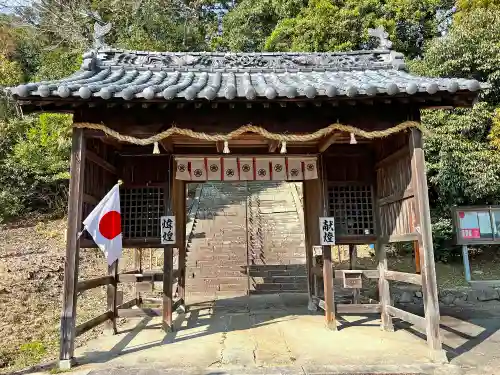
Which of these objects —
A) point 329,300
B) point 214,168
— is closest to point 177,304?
point 214,168

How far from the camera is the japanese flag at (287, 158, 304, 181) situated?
8.43 m

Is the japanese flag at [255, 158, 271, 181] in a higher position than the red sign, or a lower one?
higher

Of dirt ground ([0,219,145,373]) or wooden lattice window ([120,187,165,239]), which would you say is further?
wooden lattice window ([120,187,165,239])

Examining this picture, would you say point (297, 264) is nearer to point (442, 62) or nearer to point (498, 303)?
point (498, 303)

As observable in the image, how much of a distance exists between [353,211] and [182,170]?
3.82 metres

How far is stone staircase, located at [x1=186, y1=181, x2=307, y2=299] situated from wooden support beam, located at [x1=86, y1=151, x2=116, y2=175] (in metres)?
6.08

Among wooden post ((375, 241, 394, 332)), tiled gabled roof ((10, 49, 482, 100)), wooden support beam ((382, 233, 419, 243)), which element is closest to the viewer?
tiled gabled roof ((10, 49, 482, 100))

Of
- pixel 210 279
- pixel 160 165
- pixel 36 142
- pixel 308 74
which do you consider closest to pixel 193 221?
pixel 210 279

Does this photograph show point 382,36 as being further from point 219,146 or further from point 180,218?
point 180,218

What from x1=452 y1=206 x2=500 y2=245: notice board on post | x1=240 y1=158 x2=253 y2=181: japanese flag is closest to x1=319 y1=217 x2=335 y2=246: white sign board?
x1=240 y1=158 x2=253 y2=181: japanese flag

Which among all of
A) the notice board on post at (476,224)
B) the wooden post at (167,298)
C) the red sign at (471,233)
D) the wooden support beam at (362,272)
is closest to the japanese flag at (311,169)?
the wooden support beam at (362,272)

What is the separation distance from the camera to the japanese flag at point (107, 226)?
19.5ft

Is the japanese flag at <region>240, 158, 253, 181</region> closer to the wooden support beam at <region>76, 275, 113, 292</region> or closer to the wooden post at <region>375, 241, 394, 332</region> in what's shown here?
the wooden post at <region>375, 241, 394, 332</region>

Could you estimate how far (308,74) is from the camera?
25.7 ft
